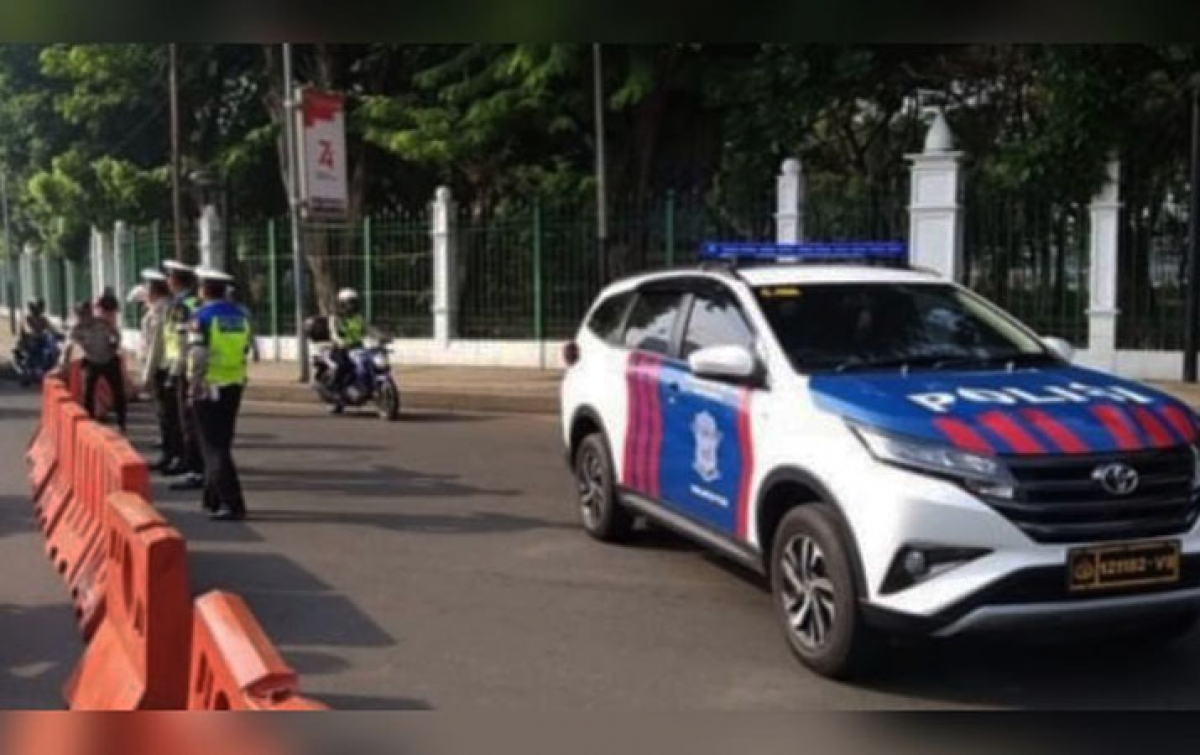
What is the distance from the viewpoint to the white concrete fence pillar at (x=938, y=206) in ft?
50.1

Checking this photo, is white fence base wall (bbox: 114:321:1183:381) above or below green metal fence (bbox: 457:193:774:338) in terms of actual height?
below

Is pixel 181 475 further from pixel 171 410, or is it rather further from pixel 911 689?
pixel 911 689

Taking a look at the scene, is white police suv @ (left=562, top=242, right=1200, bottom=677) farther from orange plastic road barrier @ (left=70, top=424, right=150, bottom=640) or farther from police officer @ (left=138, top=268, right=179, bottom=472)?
police officer @ (left=138, top=268, right=179, bottom=472)

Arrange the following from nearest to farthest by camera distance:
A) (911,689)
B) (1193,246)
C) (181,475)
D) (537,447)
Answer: (911,689)
(181,475)
(537,447)
(1193,246)

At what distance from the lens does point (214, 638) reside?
3549 millimetres

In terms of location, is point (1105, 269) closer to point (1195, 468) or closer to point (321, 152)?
point (321, 152)

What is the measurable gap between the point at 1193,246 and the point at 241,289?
1561 cm

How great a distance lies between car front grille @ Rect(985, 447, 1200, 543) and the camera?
15.1 feet

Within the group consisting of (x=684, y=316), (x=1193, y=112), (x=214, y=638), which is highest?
(x=1193, y=112)

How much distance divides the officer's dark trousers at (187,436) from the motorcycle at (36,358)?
10.5 m

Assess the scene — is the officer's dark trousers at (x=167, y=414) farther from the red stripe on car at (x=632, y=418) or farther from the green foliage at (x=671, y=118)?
the green foliage at (x=671, y=118)

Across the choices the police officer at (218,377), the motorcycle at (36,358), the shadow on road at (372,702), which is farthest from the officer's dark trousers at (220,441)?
the motorcycle at (36,358)

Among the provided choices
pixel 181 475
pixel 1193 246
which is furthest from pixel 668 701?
pixel 1193 246

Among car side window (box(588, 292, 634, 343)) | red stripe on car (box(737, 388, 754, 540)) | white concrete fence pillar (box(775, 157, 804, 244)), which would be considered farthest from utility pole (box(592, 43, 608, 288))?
red stripe on car (box(737, 388, 754, 540))
